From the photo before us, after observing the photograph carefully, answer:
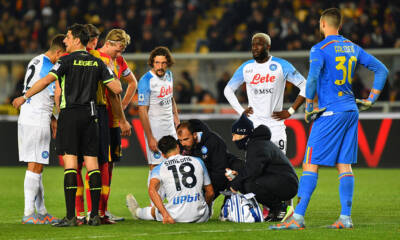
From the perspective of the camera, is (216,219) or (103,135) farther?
(216,219)

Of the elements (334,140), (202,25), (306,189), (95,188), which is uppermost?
(202,25)

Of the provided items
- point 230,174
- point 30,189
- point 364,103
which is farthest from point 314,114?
point 30,189

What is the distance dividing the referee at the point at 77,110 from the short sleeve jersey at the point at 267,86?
2.01m

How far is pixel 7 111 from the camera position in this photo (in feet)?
63.7

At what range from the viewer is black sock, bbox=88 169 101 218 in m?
8.02

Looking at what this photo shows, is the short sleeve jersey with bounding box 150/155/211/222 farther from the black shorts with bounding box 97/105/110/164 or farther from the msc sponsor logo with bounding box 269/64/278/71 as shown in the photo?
the msc sponsor logo with bounding box 269/64/278/71

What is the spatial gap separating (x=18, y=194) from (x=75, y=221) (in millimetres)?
4823

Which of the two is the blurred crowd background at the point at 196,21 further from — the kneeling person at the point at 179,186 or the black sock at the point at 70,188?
the black sock at the point at 70,188

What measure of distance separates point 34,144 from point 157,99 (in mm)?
1860

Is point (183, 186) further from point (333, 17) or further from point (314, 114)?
point (333, 17)

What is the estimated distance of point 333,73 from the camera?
295 inches

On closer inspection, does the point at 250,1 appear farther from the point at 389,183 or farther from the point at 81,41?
the point at 81,41

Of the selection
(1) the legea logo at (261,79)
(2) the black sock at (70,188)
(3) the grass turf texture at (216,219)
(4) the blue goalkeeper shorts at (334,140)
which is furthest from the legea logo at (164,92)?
(4) the blue goalkeeper shorts at (334,140)

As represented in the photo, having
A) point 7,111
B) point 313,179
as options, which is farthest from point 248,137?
point 7,111
